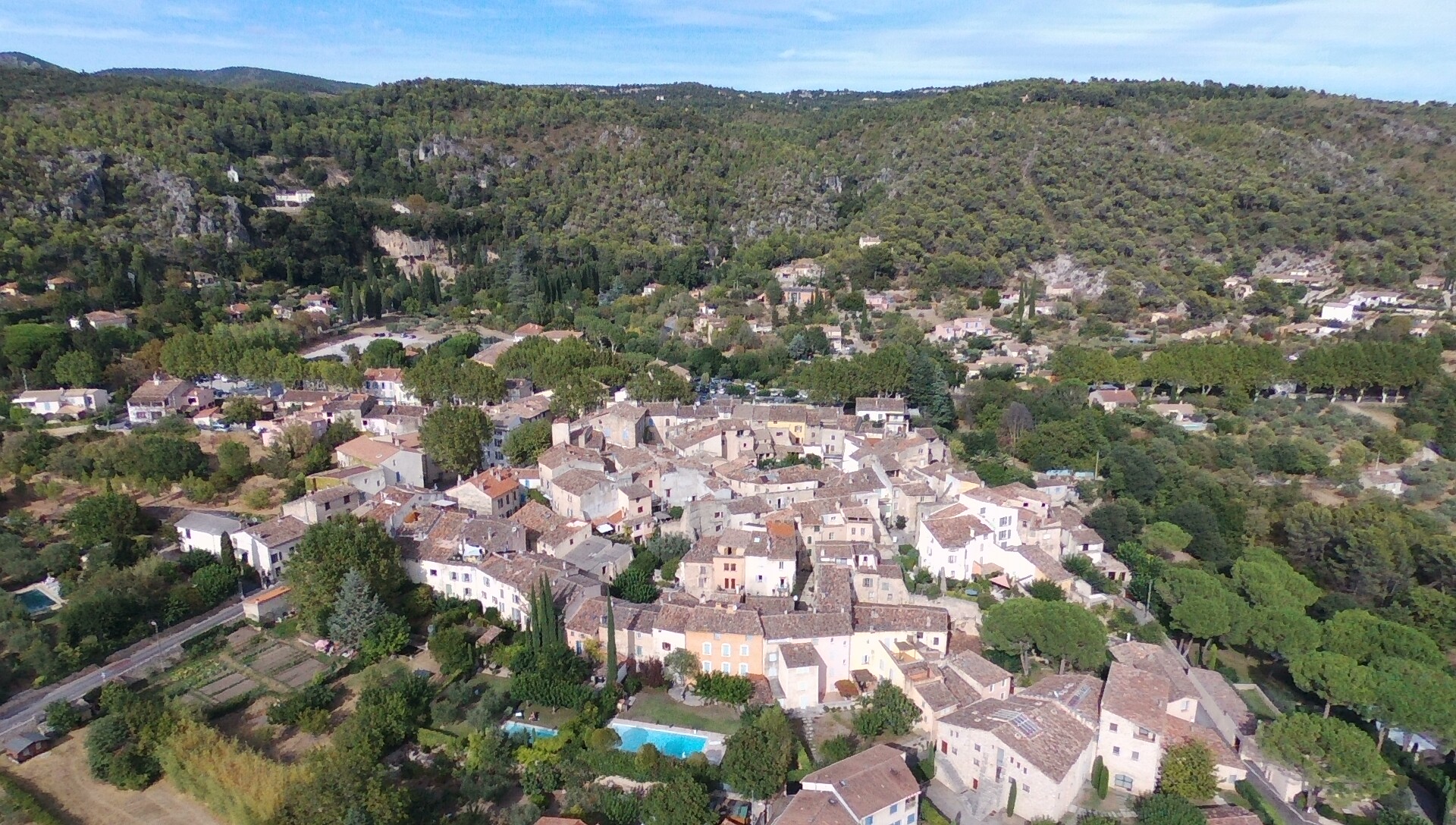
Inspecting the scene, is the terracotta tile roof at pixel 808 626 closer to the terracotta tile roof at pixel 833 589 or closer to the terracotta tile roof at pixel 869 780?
the terracotta tile roof at pixel 833 589

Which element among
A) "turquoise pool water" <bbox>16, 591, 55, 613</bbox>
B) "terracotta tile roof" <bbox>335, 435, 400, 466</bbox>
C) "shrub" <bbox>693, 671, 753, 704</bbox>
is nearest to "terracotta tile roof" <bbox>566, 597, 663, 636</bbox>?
"shrub" <bbox>693, 671, 753, 704</bbox>

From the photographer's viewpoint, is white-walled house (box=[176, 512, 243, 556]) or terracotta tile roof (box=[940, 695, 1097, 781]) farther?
white-walled house (box=[176, 512, 243, 556])

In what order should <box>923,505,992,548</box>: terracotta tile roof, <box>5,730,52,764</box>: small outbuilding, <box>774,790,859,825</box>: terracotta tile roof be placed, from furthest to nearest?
<box>923,505,992,548</box>: terracotta tile roof → <box>5,730,52,764</box>: small outbuilding → <box>774,790,859,825</box>: terracotta tile roof

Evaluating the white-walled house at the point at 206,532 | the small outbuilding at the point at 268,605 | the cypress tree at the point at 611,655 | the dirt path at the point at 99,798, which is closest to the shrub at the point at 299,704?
the dirt path at the point at 99,798

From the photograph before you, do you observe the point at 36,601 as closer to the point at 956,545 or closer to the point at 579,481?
the point at 579,481

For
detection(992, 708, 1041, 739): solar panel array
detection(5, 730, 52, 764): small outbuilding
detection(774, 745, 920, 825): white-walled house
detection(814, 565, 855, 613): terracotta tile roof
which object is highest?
detection(814, 565, 855, 613): terracotta tile roof

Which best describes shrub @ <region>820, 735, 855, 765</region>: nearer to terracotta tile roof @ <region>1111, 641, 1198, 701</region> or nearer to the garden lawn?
the garden lawn
